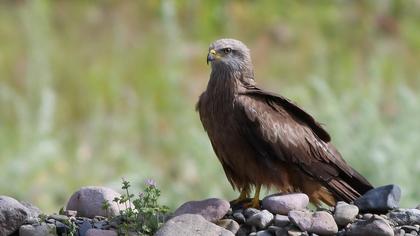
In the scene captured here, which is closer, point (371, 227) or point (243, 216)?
point (371, 227)

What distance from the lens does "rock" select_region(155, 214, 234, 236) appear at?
4.95 meters

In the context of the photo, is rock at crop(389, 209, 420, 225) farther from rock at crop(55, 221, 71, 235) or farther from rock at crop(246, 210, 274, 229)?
rock at crop(55, 221, 71, 235)

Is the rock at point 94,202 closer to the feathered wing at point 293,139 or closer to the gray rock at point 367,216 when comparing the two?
the feathered wing at point 293,139

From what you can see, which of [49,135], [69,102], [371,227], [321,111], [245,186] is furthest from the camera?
[69,102]

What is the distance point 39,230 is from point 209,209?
2.76 ft

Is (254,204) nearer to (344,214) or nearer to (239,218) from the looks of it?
(239,218)

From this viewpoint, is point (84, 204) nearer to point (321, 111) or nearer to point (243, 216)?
point (243, 216)

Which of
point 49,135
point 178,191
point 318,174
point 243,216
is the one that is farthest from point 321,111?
point 243,216

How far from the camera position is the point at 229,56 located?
6555 mm

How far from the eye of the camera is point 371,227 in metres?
5.00

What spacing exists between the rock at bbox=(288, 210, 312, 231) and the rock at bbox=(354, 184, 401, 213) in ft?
1.47

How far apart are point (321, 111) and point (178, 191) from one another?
1.58 meters

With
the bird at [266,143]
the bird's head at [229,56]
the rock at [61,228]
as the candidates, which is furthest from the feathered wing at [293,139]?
the rock at [61,228]

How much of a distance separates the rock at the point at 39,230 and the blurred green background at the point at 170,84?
4420mm
